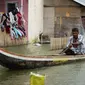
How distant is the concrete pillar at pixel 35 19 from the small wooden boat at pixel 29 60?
11.1 meters

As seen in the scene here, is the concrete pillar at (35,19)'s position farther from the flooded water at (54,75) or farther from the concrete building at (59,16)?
the flooded water at (54,75)

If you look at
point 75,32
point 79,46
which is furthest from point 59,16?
point 75,32

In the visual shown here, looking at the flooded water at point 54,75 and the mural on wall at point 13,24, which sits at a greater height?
the mural on wall at point 13,24

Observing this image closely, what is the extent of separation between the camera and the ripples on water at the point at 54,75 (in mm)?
11602

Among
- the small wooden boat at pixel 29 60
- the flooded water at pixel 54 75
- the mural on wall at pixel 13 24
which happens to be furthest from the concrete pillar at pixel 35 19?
the flooded water at pixel 54 75

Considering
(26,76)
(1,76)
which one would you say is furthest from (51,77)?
(1,76)

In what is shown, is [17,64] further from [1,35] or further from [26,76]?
[1,35]

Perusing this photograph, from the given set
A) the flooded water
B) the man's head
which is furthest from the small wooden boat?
the man's head

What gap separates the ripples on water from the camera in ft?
38.1

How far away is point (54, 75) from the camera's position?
12727 mm

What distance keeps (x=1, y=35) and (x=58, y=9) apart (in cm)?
836

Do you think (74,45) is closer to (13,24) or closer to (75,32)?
(75,32)

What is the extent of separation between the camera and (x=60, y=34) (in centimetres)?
2980

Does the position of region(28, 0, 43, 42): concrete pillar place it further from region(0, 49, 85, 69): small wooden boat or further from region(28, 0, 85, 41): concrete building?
region(0, 49, 85, 69): small wooden boat
